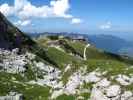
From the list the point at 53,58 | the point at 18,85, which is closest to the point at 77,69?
the point at 18,85

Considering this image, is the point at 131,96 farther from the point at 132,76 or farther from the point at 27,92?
the point at 27,92

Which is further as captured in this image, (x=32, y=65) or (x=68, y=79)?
(x=32, y=65)

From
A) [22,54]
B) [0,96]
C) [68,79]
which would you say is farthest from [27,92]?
[22,54]

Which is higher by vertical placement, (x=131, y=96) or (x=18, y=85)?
(x=131, y=96)

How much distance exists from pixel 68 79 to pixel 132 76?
1053 centimetres

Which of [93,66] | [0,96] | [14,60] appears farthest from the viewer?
[14,60]

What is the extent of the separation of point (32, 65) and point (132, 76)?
59777 mm

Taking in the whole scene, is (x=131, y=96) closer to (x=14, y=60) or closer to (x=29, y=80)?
(x=29, y=80)

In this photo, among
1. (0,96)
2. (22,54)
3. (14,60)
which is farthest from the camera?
(22,54)

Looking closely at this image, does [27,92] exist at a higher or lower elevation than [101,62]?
lower

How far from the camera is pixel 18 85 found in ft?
240

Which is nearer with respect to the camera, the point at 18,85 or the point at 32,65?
the point at 18,85

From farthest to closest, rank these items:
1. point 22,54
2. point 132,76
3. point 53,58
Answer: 1. point 53,58
2. point 22,54
3. point 132,76

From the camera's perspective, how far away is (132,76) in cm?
4384
